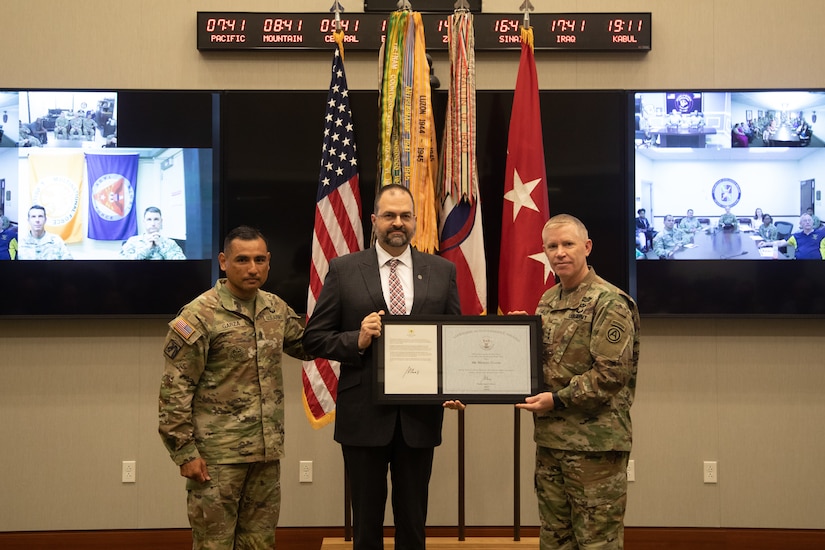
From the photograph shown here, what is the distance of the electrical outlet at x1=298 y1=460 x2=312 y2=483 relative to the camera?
3988 millimetres

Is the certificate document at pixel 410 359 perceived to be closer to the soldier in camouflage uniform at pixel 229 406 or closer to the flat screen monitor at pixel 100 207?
the soldier in camouflage uniform at pixel 229 406

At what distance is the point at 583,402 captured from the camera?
240 centimetres

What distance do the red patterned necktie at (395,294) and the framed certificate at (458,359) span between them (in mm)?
111

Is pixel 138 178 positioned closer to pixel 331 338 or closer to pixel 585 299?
pixel 331 338

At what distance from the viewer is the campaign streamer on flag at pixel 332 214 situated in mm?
3533

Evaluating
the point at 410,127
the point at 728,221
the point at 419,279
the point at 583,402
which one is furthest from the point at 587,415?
the point at 728,221

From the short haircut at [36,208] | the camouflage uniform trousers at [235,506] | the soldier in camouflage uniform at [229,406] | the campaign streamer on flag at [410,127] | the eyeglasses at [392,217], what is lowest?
the camouflage uniform trousers at [235,506]

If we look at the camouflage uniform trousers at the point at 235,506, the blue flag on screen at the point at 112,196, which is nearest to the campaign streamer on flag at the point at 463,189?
the camouflage uniform trousers at the point at 235,506

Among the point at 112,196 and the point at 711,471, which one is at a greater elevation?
the point at 112,196

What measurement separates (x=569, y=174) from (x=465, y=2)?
1.02 meters

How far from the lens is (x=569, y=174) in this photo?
3.91 m

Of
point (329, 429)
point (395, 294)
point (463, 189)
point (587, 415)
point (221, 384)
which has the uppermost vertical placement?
point (463, 189)

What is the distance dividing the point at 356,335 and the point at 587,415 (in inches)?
31.8

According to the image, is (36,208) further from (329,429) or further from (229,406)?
(229,406)
